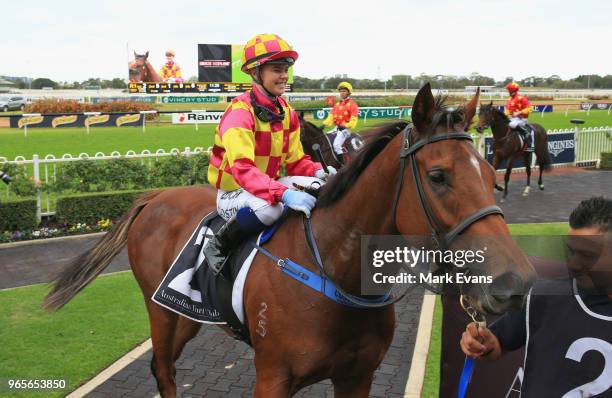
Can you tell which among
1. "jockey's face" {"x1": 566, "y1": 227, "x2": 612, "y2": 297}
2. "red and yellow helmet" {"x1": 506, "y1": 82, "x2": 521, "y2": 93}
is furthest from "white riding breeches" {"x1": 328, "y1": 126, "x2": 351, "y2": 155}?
"jockey's face" {"x1": 566, "y1": 227, "x2": 612, "y2": 297}

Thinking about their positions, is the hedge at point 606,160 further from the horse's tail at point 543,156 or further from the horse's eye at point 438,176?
the horse's eye at point 438,176

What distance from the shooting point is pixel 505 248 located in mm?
1866

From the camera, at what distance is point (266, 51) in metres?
2.94

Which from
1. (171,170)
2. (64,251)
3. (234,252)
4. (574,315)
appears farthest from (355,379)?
(171,170)

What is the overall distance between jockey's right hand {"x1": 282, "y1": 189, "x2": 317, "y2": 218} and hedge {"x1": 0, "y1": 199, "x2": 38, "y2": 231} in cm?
857

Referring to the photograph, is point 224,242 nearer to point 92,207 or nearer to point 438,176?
point 438,176

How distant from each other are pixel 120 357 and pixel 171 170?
7.03 metres

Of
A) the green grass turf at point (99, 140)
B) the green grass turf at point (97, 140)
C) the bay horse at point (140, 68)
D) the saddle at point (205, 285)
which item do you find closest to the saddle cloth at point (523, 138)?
the green grass turf at point (99, 140)

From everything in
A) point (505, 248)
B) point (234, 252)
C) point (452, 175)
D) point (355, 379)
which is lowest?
point (355, 379)

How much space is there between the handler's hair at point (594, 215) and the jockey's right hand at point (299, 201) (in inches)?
46.2

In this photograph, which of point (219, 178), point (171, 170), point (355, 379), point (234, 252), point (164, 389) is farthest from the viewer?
point (171, 170)

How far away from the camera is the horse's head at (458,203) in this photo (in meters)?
1.85

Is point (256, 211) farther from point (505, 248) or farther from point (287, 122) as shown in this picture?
point (505, 248)

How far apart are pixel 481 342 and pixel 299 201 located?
1.04 meters
